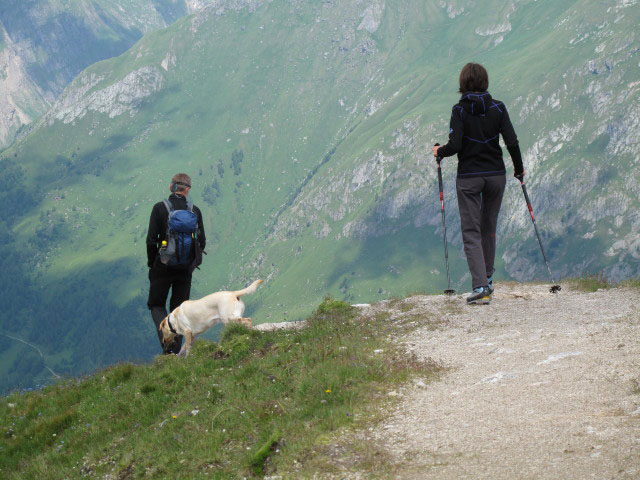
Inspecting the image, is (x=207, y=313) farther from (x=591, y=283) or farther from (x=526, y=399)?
(x=591, y=283)

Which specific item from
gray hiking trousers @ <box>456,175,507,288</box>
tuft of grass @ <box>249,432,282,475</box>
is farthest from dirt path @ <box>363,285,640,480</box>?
tuft of grass @ <box>249,432,282,475</box>

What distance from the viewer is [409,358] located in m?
11.4

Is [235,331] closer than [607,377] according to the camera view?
No

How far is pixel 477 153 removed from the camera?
1395cm

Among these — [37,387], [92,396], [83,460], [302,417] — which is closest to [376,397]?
[302,417]

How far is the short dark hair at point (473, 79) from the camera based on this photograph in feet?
44.6

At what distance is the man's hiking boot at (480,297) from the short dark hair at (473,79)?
4386 mm

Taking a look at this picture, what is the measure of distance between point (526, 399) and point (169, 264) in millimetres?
8961

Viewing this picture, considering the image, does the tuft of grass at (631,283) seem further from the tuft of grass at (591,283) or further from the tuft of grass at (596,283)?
the tuft of grass at (591,283)

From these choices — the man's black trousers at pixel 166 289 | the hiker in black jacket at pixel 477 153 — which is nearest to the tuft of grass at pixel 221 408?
the man's black trousers at pixel 166 289

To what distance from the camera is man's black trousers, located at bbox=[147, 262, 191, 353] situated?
15570mm

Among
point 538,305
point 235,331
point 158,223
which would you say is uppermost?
point 158,223

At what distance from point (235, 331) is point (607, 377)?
7846 millimetres

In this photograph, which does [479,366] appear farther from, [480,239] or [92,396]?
[92,396]
